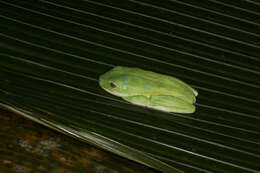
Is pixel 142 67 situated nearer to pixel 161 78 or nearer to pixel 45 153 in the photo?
pixel 161 78

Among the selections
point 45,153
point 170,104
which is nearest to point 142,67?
point 170,104

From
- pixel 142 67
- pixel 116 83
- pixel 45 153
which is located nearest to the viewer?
pixel 45 153

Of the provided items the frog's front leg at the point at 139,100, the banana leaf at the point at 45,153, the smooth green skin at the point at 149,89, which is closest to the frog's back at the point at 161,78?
the smooth green skin at the point at 149,89

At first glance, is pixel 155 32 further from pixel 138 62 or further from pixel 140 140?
pixel 140 140

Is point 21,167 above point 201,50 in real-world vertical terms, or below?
below

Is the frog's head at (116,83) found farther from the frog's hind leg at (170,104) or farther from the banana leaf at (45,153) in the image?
the banana leaf at (45,153)

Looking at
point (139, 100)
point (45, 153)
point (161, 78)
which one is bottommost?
point (45, 153)

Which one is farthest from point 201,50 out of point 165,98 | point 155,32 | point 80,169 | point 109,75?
point 80,169

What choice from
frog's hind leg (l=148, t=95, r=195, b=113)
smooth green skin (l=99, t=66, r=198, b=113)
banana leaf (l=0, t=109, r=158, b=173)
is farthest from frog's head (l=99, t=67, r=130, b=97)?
banana leaf (l=0, t=109, r=158, b=173)
